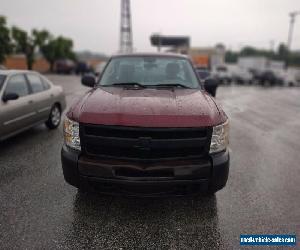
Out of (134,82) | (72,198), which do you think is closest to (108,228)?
(72,198)

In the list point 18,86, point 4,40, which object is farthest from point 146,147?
point 4,40

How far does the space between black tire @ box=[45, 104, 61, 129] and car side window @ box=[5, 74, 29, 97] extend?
43.5 inches

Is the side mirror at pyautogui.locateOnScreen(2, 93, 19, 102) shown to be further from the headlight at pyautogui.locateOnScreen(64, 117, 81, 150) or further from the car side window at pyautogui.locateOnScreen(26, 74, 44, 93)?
the headlight at pyautogui.locateOnScreen(64, 117, 81, 150)

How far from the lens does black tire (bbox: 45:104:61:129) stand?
714cm

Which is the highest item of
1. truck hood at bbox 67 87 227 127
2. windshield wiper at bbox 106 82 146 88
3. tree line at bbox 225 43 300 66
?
windshield wiper at bbox 106 82 146 88

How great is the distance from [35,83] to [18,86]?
72cm

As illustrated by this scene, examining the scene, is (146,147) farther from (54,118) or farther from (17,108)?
(54,118)

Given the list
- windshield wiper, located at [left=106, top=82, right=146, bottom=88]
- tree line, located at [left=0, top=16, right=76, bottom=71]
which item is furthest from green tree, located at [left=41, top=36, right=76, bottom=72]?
windshield wiper, located at [left=106, top=82, right=146, bottom=88]

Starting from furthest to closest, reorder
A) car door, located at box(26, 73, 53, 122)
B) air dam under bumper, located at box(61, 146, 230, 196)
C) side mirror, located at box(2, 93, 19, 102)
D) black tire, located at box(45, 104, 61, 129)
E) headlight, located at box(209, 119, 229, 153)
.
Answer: black tire, located at box(45, 104, 61, 129) → car door, located at box(26, 73, 53, 122) → side mirror, located at box(2, 93, 19, 102) → headlight, located at box(209, 119, 229, 153) → air dam under bumper, located at box(61, 146, 230, 196)

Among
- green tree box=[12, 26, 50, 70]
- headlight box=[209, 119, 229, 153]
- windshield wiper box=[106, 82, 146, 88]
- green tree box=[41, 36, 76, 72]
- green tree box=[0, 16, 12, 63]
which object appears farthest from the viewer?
green tree box=[41, 36, 76, 72]

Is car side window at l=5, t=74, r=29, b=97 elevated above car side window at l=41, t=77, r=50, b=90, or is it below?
above

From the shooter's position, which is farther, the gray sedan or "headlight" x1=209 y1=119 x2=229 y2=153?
the gray sedan

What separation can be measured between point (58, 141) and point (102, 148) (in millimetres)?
3474

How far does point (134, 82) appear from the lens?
4.25 m
